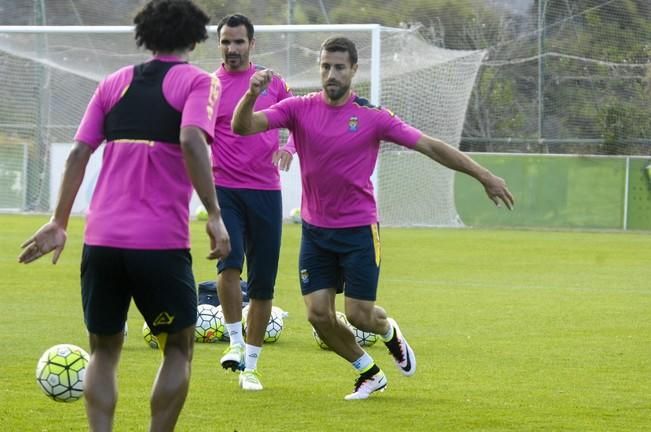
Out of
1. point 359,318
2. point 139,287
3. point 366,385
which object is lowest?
point 366,385

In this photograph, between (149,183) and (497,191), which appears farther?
(497,191)

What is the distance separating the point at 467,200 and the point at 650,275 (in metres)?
13.4

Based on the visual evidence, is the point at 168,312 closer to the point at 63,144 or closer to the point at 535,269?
the point at 535,269

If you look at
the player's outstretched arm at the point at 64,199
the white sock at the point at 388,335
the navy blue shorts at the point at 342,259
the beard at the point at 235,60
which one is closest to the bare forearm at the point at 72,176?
the player's outstretched arm at the point at 64,199

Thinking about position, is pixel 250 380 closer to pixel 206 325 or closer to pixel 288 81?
pixel 206 325

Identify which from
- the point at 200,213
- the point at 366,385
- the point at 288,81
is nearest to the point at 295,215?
the point at 200,213

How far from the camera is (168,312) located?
579cm

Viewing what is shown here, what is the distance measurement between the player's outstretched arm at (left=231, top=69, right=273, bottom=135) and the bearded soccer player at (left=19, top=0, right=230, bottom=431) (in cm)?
130

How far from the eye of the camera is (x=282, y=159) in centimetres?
886

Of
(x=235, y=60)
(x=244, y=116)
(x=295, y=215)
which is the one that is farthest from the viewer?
(x=295, y=215)

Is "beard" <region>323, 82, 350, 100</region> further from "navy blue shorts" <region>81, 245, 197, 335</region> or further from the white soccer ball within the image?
the white soccer ball

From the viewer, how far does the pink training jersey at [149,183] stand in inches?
223

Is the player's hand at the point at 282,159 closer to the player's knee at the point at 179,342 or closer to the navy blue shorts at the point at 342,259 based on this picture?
the navy blue shorts at the point at 342,259

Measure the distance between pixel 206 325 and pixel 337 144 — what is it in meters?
3.11
